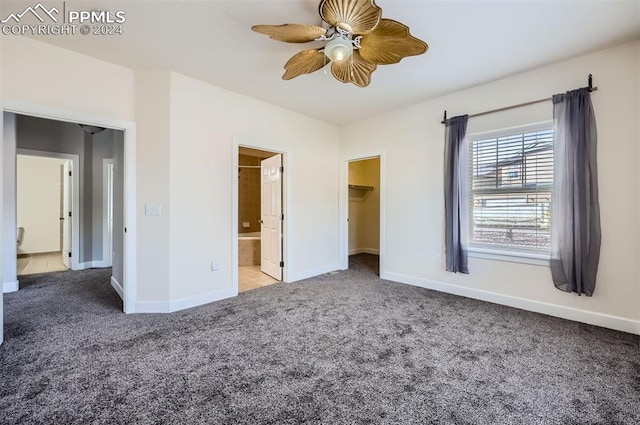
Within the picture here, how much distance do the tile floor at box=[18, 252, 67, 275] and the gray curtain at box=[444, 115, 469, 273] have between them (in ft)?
22.1

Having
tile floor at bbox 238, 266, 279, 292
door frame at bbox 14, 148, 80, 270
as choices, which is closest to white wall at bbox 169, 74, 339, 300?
tile floor at bbox 238, 266, 279, 292

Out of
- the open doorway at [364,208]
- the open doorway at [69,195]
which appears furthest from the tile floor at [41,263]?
the open doorway at [364,208]

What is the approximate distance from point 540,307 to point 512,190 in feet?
4.43

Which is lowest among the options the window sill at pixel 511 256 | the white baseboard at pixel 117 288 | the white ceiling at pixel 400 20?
the white baseboard at pixel 117 288

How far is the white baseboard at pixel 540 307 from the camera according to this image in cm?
256

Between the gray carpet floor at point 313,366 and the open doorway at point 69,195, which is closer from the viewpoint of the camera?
the gray carpet floor at point 313,366

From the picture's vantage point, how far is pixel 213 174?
135 inches

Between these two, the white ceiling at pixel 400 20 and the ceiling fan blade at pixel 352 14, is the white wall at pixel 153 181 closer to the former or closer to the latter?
the white ceiling at pixel 400 20

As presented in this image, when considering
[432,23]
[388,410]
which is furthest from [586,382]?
[432,23]

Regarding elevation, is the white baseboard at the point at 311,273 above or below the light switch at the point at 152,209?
below

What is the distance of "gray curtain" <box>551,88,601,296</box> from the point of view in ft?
8.68

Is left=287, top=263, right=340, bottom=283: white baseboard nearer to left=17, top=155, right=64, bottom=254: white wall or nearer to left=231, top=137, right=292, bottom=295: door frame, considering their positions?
left=231, top=137, right=292, bottom=295: door frame

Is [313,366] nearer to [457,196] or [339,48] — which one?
[339,48]

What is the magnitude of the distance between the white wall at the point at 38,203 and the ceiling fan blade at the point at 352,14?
748cm
